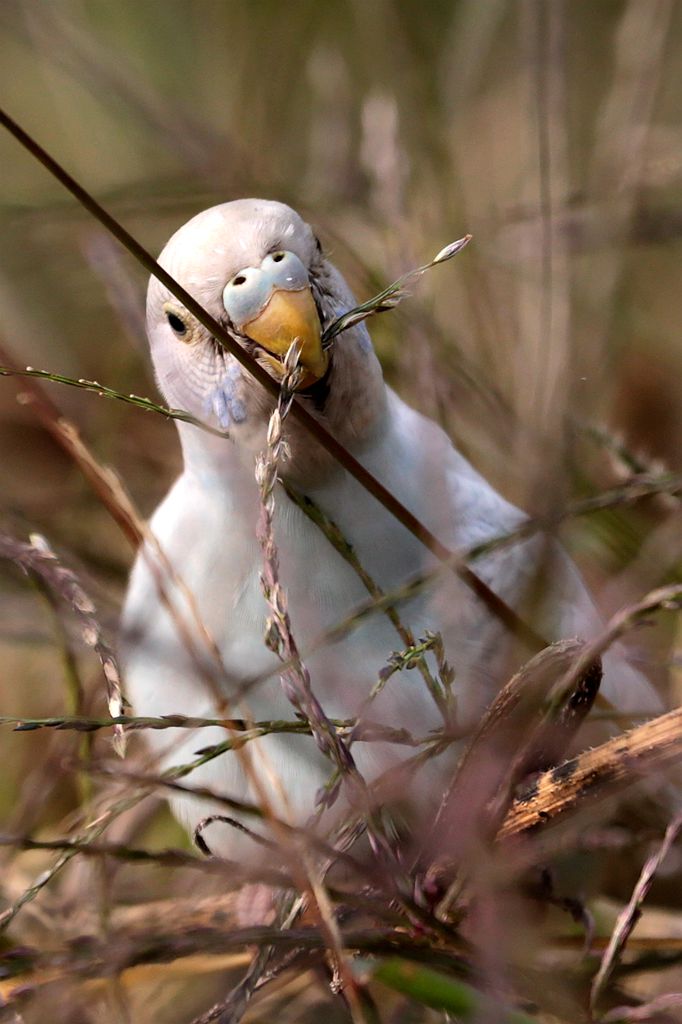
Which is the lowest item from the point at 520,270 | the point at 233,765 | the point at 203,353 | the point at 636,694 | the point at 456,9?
the point at 636,694

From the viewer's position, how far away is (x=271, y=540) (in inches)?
43.5

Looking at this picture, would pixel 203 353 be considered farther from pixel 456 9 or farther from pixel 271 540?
pixel 456 9

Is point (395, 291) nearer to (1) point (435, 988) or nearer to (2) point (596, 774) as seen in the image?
(2) point (596, 774)

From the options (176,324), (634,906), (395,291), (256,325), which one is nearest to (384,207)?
(176,324)

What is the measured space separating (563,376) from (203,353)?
0.47 m

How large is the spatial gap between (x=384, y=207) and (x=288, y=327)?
1.13 m

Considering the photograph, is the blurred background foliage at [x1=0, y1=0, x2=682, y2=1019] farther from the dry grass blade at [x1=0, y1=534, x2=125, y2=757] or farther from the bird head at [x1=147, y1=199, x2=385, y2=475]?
the dry grass blade at [x1=0, y1=534, x2=125, y2=757]

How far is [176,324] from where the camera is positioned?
1.59 meters

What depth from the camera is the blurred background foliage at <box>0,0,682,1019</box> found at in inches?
88.8

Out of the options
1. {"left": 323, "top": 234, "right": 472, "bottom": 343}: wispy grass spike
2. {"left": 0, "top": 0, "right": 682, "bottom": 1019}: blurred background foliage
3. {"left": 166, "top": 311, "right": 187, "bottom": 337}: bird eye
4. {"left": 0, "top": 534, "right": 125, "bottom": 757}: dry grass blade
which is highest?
{"left": 0, "top": 0, "right": 682, "bottom": 1019}: blurred background foliage

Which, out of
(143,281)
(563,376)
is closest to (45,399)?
(563,376)

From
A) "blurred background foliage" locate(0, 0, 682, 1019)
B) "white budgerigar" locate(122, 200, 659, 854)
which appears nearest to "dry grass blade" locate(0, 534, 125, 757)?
"white budgerigar" locate(122, 200, 659, 854)

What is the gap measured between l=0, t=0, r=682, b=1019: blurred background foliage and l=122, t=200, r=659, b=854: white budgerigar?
146 mm

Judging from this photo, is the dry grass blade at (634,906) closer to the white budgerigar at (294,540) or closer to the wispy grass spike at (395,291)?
the white budgerigar at (294,540)
